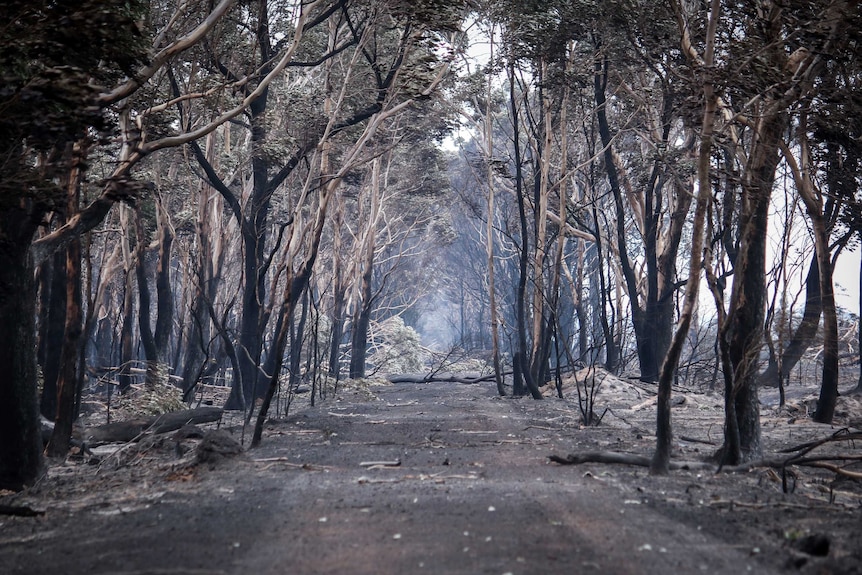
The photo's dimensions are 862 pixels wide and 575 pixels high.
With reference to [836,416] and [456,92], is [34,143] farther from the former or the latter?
[456,92]

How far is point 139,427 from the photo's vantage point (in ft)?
→ 47.9

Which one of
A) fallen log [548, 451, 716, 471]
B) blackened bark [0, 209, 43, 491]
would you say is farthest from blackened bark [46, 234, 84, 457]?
fallen log [548, 451, 716, 471]

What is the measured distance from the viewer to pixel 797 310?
22.0 metres

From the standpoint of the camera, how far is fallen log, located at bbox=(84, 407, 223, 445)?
46.8 ft

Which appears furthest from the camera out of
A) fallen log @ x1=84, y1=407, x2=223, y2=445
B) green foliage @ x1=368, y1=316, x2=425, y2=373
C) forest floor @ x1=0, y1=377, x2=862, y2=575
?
green foliage @ x1=368, y1=316, x2=425, y2=373

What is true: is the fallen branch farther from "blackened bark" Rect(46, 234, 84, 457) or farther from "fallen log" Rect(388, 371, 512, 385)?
"fallen log" Rect(388, 371, 512, 385)

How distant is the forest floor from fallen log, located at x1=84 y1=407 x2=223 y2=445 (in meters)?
2.01

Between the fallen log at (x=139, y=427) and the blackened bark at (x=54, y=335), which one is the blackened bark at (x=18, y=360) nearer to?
the fallen log at (x=139, y=427)

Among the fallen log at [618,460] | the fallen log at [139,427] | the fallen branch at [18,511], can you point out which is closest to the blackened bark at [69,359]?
the fallen log at [139,427]

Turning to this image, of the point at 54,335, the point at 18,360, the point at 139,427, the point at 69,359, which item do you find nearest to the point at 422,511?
the point at 18,360

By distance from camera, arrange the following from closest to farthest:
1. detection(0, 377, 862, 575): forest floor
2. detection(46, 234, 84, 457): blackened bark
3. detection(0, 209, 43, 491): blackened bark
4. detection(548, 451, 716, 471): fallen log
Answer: detection(0, 377, 862, 575): forest floor, detection(0, 209, 43, 491): blackened bark, detection(548, 451, 716, 471): fallen log, detection(46, 234, 84, 457): blackened bark

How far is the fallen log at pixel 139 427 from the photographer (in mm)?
14250

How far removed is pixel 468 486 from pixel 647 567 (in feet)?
10.5

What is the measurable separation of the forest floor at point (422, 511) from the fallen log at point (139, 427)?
2.01 meters
